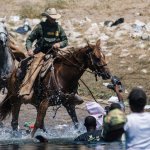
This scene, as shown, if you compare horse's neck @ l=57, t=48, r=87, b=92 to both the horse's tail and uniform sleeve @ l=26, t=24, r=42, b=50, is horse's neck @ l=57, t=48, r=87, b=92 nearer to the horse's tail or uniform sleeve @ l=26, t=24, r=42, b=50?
uniform sleeve @ l=26, t=24, r=42, b=50

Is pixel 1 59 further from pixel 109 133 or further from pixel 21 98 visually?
pixel 109 133

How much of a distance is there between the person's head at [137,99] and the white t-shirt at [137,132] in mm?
61

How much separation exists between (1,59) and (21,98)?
0.81m

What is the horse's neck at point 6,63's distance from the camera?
14.9 m

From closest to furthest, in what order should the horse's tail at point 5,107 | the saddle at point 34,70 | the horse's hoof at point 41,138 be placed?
1. the horse's hoof at point 41,138
2. the saddle at point 34,70
3. the horse's tail at point 5,107

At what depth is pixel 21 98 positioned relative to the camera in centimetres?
1475

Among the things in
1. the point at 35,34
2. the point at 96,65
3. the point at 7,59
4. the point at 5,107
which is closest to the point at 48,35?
the point at 35,34

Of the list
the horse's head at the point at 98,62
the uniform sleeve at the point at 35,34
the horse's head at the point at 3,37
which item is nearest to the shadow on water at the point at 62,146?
the horse's head at the point at 98,62

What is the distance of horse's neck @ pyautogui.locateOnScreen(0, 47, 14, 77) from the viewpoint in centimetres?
1487

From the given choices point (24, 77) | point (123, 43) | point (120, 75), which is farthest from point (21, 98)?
point (123, 43)

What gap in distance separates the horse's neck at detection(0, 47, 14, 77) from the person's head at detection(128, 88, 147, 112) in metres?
7.98

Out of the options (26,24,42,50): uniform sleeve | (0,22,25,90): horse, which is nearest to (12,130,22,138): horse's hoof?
(0,22,25,90): horse

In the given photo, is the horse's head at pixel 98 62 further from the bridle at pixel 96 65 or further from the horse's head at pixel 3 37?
the horse's head at pixel 3 37

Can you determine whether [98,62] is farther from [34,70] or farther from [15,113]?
[15,113]
